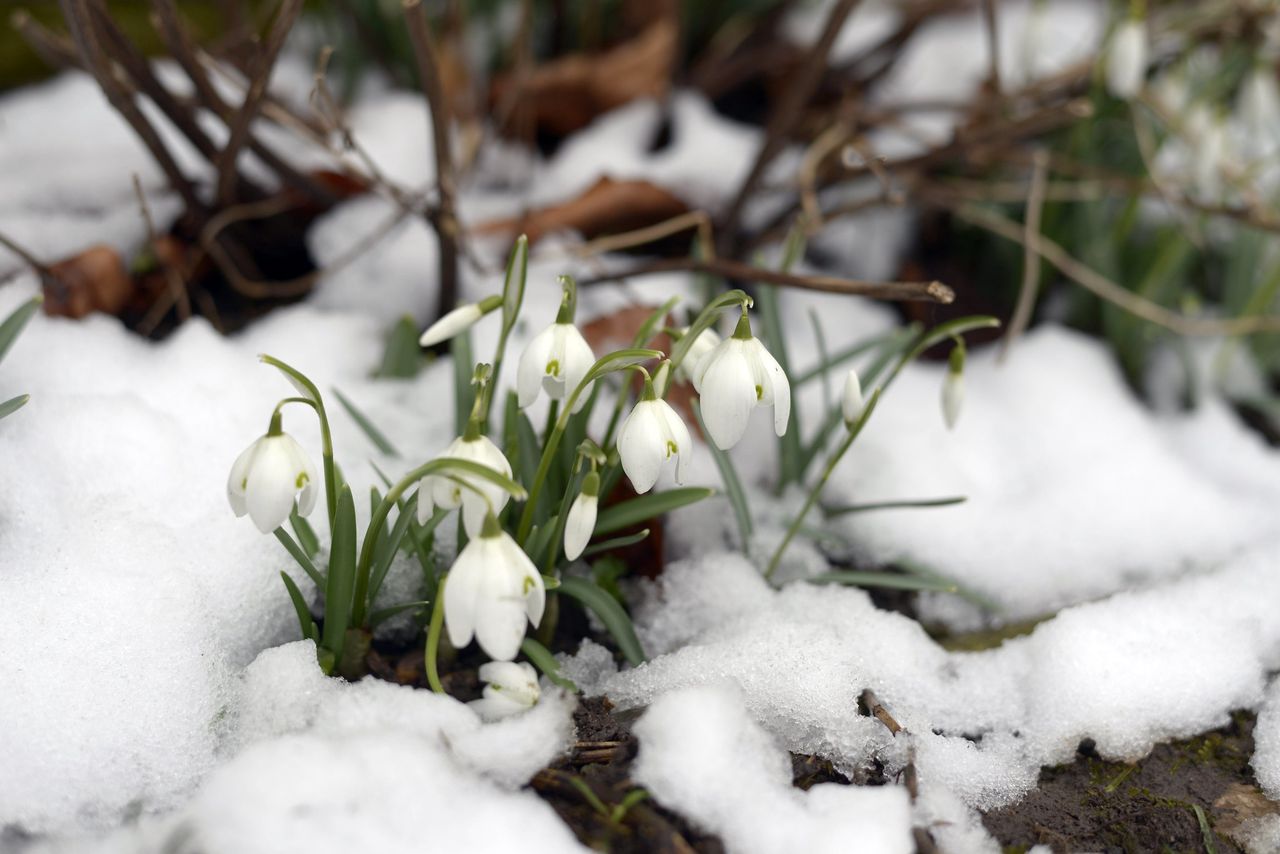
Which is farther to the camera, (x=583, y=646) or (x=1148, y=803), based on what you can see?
(x=583, y=646)

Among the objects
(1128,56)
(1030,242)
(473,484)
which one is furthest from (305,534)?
(1128,56)

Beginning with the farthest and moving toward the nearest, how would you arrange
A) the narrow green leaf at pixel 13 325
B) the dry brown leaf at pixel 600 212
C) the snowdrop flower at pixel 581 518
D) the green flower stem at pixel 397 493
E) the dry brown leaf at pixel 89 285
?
the dry brown leaf at pixel 600 212, the dry brown leaf at pixel 89 285, the narrow green leaf at pixel 13 325, the snowdrop flower at pixel 581 518, the green flower stem at pixel 397 493

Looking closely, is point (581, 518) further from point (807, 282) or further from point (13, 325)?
point (13, 325)

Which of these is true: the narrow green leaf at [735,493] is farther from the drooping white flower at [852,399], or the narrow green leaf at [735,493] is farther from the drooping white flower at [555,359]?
the drooping white flower at [555,359]

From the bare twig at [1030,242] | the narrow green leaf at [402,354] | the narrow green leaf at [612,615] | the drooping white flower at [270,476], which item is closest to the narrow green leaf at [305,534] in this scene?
the drooping white flower at [270,476]

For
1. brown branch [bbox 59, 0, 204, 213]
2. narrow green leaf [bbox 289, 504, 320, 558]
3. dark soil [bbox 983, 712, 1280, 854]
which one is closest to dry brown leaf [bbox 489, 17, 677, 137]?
brown branch [bbox 59, 0, 204, 213]

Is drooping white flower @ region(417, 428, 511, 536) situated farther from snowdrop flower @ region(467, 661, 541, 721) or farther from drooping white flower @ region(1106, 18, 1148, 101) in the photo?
drooping white flower @ region(1106, 18, 1148, 101)

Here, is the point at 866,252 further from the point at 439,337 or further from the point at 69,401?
the point at 69,401
